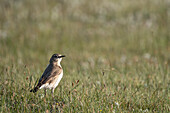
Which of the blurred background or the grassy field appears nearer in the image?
the grassy field

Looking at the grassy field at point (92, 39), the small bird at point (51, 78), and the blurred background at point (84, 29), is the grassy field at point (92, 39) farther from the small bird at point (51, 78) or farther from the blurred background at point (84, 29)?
the small bird at point (51, 78)

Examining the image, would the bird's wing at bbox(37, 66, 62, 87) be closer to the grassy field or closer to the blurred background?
the grassy field

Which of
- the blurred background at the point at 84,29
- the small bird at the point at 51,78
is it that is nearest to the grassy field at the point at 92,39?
the blurred background at the point at 84,29

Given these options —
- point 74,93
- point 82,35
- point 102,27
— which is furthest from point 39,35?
point 74,93

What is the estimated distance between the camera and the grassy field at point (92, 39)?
6.36m

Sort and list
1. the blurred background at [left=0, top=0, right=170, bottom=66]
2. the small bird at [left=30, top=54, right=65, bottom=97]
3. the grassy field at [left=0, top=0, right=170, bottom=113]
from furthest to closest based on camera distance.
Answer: the blurred background at [left=0, top=0, right=170, bottom=66], the grassy field at [left=0, top=0, right=170, bottom=113], the small bird at [left=30, top=54, right=65, bottom=97]

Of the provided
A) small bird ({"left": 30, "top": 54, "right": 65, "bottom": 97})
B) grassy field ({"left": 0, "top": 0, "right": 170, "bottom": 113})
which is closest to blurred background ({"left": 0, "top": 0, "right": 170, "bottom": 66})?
grassy field ({"left": 0, "top": 0, "right": 170, "bottom": 113})

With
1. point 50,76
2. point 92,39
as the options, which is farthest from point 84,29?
point 50,76

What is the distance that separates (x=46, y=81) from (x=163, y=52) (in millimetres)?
6931

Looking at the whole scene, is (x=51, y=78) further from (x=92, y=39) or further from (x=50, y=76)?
(x=92, y=39)

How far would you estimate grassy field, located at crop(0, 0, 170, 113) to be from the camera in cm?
636

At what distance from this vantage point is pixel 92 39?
12047 mm

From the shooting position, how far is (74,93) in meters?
4.35

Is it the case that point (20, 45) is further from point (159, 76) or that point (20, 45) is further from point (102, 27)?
point (159, 76)
